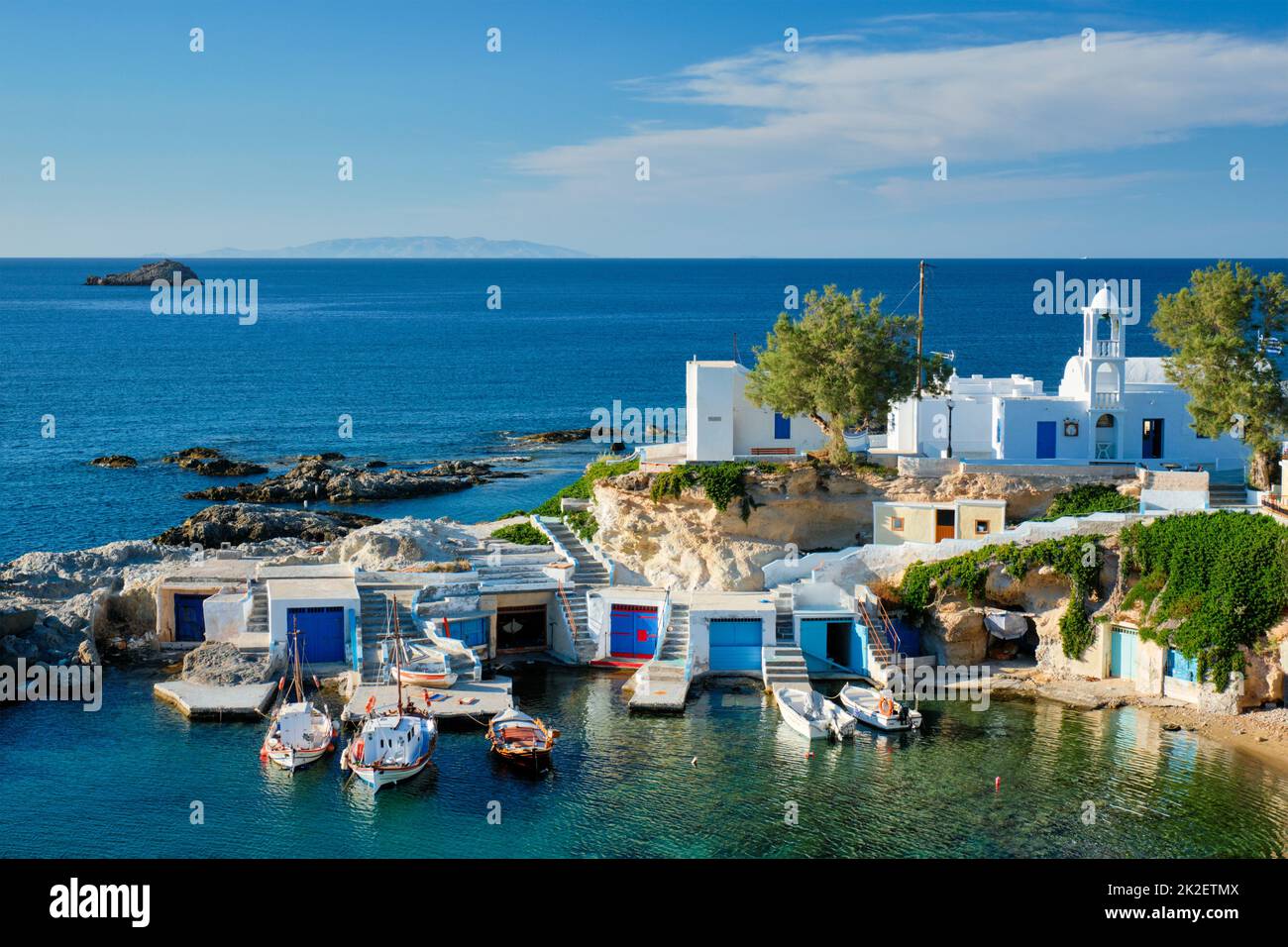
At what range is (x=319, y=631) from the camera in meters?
Result: 42.0

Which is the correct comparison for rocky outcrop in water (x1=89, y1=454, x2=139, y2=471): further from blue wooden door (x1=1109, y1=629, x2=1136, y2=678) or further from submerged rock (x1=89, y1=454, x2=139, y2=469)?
blue wooden door (x1=1109, y1=629, x2=1136, y2=678)

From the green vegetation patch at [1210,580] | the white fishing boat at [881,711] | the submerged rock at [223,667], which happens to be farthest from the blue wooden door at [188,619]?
the green vegetation patch at [1210,580]

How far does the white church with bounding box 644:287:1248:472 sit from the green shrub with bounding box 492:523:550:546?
5475 millimetres

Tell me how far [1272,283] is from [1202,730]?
17464 millimetres

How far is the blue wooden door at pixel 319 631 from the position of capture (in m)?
41.8

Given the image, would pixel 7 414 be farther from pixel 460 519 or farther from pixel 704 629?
pixel 704 629

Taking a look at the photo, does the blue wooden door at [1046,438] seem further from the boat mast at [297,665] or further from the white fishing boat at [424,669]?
the boat mast at [297,665]

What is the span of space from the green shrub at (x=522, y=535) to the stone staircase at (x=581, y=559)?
0.64 meters

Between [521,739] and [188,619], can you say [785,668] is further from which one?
[188,619]

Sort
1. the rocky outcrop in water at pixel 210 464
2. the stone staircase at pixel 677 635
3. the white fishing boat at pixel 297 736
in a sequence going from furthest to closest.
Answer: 1. the rocky outcrop in water at pixel 210 464
2. the stone staircase at pixel 677 635
3. the white fishing boat at pixel 297 736

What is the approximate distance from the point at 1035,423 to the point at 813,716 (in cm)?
1798

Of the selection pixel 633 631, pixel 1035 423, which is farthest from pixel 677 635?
pixel 1035 423

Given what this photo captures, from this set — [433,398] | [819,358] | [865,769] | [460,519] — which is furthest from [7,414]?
[865,769]

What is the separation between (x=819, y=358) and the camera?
47438 millimetres
